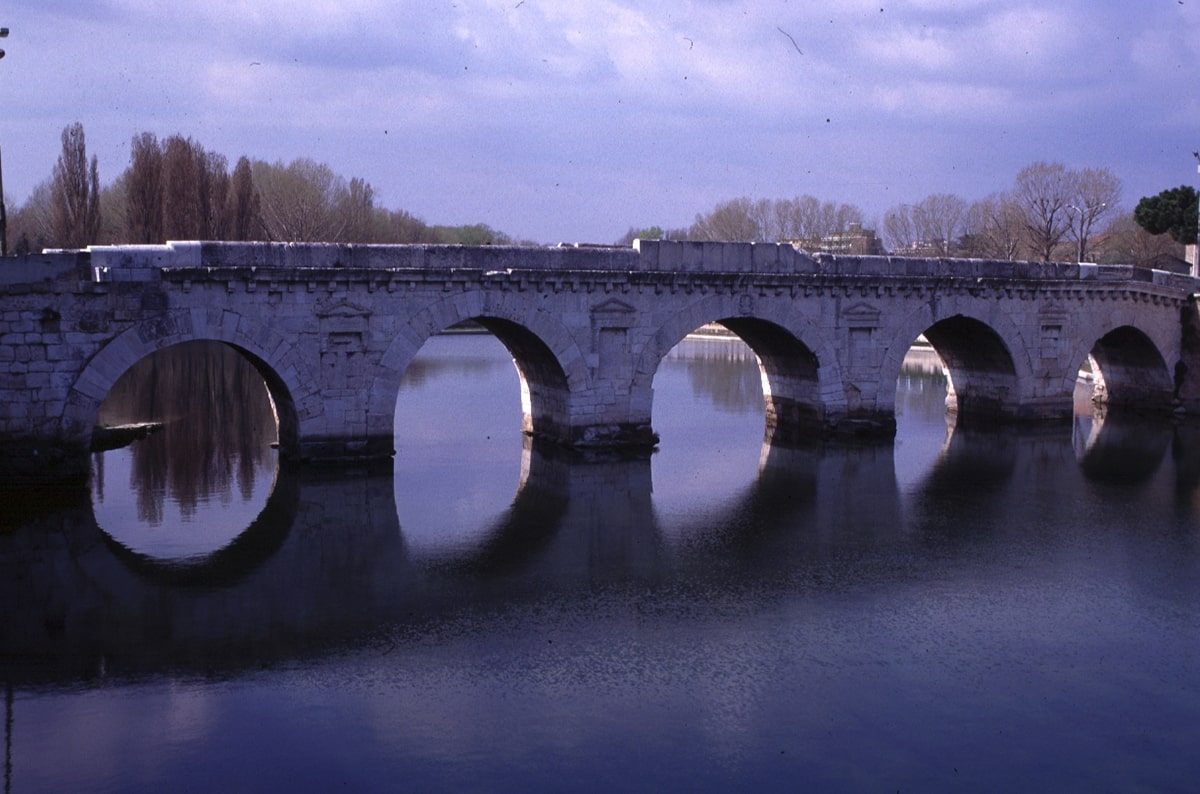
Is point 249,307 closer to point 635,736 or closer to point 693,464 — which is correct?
point 693,464

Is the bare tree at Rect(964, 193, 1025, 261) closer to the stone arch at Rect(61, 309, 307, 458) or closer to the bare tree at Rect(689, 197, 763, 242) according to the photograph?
the bare tree at Rect(689, 197, 763, 242)

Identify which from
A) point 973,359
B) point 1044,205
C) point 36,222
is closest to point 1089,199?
point 1044,205

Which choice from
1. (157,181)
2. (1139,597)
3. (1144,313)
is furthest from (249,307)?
(157,181)

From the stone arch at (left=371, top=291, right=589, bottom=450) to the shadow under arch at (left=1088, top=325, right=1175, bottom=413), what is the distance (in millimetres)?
17676

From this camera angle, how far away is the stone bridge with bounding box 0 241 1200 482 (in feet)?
63.6

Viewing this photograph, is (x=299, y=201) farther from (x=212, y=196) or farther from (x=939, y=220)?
(x=939, y=220)

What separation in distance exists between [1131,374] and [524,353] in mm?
20413

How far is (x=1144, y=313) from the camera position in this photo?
3212 centimetres

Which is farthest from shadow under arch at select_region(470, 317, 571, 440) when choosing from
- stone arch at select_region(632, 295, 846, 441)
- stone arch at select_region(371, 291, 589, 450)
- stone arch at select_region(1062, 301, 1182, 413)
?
stone arch at select_region(1062, 301, 1182, 413)

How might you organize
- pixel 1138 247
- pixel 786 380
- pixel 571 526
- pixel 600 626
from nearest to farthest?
pixel 600 626
pixel 571 526
pixel 786 380
pixel 1138 247

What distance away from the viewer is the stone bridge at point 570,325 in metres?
19.4

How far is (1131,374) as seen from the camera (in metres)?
34.4

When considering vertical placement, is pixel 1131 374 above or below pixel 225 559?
above

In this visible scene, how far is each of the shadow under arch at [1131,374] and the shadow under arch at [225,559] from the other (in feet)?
81.5
